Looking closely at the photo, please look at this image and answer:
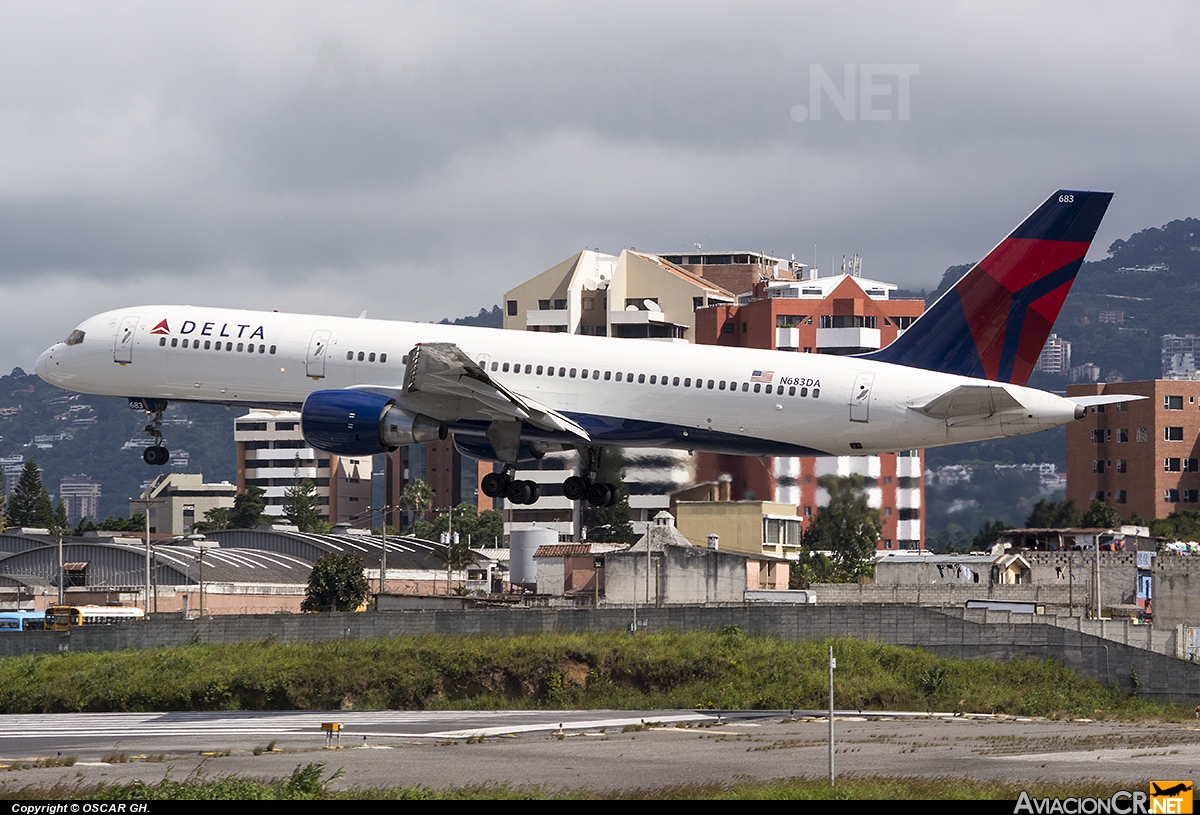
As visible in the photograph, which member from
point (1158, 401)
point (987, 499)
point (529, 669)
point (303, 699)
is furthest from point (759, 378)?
point (1158, 401)

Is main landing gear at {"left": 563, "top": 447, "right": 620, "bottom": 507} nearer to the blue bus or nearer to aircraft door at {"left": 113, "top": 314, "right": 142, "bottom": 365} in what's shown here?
aircraft door at {"left": 113, "top": 314, "right": 142, "bottom": 365}

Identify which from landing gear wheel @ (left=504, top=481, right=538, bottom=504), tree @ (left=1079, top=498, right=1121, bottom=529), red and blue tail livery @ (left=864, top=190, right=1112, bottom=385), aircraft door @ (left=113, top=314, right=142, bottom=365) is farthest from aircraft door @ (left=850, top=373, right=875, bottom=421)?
tree @ (left=1079, top=498, right=1121, bottom=529)

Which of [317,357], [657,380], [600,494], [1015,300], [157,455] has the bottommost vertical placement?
[600,494]

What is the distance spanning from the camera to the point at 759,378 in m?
50.4

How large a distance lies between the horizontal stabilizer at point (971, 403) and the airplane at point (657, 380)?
0.14 ft

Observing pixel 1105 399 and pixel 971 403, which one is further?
pixel 971 403

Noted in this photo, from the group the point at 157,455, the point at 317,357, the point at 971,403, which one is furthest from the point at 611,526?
the point at 971,403

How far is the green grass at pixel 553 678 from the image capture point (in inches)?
2542

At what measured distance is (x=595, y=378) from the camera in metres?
52.2

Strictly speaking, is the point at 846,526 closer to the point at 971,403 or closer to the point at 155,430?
the point at 971,403

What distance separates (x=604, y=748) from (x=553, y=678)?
81.9 feet

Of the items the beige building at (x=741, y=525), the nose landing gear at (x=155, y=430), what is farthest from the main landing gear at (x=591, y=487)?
the beige building at (x=741, y=525)

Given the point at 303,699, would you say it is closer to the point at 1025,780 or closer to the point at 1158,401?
the point at 1025,780

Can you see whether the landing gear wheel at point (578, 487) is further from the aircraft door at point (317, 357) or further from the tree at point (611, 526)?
the tree at point (611, 526)
